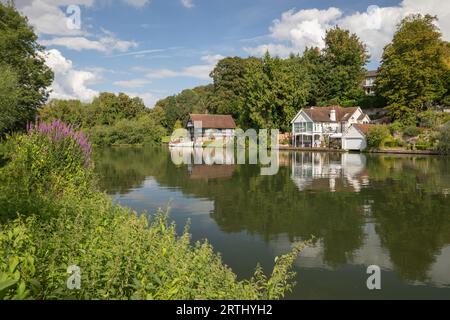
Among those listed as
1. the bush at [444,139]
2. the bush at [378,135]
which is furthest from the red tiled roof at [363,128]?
the bush at [444,139]

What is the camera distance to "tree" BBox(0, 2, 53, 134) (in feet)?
128

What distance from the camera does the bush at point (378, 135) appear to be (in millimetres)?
50094

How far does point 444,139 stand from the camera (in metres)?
42.4

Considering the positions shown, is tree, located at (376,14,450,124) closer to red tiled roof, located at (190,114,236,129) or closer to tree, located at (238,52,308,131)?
tree, located at (238,52,308,131)

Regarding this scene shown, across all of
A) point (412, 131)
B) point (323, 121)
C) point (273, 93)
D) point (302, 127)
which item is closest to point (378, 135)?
point (412, 131)

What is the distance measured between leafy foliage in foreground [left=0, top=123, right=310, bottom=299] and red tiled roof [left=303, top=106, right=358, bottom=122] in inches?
2205

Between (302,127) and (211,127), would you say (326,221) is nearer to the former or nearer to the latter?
(302,127)

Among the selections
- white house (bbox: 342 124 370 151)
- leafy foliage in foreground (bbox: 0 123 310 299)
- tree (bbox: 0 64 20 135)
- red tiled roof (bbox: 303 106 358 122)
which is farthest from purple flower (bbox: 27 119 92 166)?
red tiled roof (bbox: 303 106 358 122)

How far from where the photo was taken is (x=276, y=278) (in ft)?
18.3

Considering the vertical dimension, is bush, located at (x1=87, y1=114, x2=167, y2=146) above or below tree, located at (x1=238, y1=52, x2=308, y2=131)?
below

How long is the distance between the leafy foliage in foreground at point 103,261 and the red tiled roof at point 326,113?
56.0 meters

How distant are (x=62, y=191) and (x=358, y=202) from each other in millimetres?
11345
